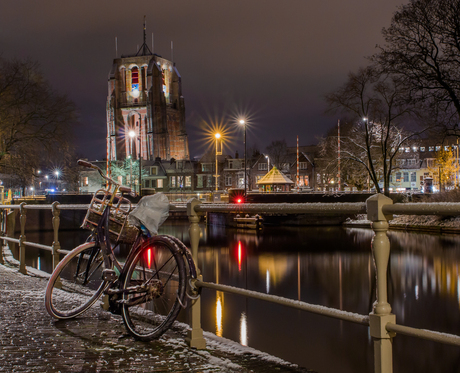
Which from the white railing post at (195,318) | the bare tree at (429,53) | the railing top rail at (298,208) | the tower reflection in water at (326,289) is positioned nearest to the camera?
the railing top rail at (298,208)

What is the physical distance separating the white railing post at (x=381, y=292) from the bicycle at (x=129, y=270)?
170 cm

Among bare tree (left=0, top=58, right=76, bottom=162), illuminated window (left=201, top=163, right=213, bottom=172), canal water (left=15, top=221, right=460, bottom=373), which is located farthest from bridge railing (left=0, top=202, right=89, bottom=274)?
illuminated window (left=201, top=163, right=213, bottom=172)

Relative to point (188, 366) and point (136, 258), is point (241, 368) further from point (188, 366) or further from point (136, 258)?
point (136, 258)

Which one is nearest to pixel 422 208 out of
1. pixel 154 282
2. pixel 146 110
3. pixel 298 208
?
pixel 298 208

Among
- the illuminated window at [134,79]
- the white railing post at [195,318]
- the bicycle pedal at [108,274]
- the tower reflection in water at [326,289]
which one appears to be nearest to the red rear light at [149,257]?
the bicycle pedal at [108,274]

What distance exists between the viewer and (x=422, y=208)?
2.28m

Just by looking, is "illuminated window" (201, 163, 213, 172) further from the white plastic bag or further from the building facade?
the white plastic bag

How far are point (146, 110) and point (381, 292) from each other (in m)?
83.5

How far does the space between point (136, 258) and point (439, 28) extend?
2516 centimetres

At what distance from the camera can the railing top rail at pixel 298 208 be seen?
8.61ft

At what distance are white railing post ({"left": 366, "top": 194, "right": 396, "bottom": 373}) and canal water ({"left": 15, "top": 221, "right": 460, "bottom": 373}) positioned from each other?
2.11 meters

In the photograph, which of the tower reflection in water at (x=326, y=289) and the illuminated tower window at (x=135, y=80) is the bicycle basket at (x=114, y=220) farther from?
the illuminated tower window at (x=135, y=80)

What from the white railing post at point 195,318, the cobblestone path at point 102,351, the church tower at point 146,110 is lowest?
the cobblestone path at point 102,351

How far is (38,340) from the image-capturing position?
382 centimetres
